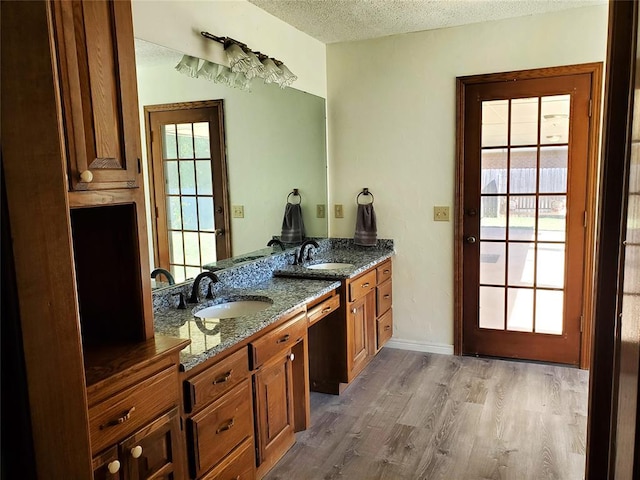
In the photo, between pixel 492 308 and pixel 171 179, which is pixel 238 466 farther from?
pixel 492 308

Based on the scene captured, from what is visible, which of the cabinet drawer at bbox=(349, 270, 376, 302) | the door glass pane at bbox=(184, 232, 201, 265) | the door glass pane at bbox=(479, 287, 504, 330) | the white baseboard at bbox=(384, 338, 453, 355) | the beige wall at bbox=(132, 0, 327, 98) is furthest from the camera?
the white baseboard at bbox=(384, 338, 453, 355)

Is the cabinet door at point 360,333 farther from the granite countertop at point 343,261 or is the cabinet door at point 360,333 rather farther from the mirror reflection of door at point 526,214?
the mirror reflection of door at point 526,214

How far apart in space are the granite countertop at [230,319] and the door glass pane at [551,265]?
5.22ft

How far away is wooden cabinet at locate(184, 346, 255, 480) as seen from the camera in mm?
1789

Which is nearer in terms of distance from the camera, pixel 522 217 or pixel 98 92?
pixel 98 92

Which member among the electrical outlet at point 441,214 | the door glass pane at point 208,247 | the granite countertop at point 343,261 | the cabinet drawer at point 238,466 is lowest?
the cabinet drawer at point 238,466

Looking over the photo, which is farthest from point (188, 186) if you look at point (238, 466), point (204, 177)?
point (238, 466)

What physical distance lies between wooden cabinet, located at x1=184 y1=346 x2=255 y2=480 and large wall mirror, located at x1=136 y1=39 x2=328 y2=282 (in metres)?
0.74

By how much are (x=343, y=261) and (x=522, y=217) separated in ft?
4.30

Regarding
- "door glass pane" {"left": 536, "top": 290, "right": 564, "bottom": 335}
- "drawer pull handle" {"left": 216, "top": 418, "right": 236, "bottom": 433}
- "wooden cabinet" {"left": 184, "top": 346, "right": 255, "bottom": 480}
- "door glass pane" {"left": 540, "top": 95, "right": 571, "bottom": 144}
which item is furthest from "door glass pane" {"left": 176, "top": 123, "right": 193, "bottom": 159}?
"door glass pane" {"left": 536, "top": 290, "right": 564, "bottom": 335}

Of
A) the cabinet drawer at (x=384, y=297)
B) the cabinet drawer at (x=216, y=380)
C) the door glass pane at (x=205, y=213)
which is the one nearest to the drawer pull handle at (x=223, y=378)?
the cabinet drawer at (x=216, y=380)

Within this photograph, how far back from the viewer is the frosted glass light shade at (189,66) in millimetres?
2500

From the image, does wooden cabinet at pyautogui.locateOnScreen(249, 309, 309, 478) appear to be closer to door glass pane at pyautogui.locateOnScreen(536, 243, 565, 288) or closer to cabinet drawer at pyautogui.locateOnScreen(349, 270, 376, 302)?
cabinet drawer at pyautogui.locateOnScreen(349, 270, 376, 302)

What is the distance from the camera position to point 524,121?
3.52m
